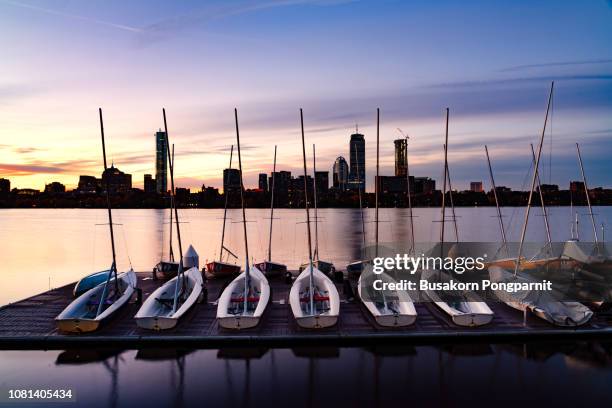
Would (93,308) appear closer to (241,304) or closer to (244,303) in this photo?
(241,304)

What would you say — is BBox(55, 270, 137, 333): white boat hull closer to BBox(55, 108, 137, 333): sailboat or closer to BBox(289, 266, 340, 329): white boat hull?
BBox(55, 108, 137, 333): sailboat

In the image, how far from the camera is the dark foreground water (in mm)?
12992

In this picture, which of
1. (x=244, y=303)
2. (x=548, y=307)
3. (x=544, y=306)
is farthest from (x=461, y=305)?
(x=244, y=303)

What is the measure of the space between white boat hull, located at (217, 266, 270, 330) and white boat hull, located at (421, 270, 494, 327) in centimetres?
595

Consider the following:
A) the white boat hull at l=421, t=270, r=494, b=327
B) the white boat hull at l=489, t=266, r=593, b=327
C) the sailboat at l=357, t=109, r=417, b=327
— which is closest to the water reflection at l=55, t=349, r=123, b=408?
the sailboat at l=357, t=109, r=417, b=327

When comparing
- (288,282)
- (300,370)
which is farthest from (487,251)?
(300,370)

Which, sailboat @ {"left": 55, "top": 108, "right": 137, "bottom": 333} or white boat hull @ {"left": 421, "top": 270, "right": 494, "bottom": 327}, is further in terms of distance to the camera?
white boat hull @ {"left": 421, "top": 270, "right": 494, "bottom": 327}

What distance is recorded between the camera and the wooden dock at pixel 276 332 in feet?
47.8

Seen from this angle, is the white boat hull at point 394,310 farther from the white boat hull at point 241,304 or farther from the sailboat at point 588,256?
the sailboat at point 588,256

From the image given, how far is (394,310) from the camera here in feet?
53.2

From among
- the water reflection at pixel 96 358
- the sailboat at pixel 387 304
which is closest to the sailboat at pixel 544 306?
the sailboat at pixel 387 304

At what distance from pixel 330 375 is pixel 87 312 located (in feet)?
27.3

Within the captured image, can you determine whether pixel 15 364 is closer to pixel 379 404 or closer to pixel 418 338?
pixel 379 404

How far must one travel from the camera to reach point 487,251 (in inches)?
1515
